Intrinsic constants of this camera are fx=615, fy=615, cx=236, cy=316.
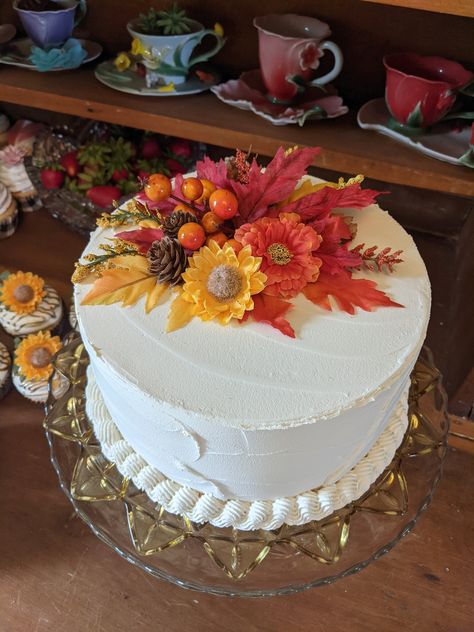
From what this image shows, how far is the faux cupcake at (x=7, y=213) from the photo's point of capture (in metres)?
1.30

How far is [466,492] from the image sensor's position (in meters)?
0.98

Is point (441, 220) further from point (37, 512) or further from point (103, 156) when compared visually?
point (37, 512)

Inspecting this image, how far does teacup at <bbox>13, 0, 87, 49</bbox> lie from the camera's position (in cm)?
106

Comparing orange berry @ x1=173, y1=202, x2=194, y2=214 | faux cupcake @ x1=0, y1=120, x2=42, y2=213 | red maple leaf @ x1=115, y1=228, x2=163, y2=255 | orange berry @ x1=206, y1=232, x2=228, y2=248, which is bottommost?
faux cupcake @ x1=0, y1=120, x2=42, y2=213

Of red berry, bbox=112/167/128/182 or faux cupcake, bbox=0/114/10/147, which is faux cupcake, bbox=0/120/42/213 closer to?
faux cupcake, bbox=0/114/10/147

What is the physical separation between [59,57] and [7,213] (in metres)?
0.37

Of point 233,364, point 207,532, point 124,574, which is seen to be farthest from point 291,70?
point 124,574

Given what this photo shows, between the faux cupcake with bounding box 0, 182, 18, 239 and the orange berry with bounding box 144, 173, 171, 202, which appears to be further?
the faux cupcake with bounding box 0, 182, 18, 239

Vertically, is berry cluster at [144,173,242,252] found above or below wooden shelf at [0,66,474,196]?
above

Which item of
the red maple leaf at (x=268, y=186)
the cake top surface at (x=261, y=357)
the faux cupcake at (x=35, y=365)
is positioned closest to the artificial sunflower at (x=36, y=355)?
the faux cupcake at (x=35, y=365)

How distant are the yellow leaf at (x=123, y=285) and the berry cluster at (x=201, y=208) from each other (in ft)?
0.20

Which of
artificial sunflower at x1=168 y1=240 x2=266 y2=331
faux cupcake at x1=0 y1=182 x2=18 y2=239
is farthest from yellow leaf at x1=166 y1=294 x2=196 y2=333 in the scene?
faux cupcake at x1=0 y1=182 x2=18 y2=239

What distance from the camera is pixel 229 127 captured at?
3.26ft

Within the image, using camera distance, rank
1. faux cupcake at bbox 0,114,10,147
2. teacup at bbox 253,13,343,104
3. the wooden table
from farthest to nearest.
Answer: faux cupcake at bbox 0,114,10,147 → teacup at bbox 253,13,343,104 → the wooden table
